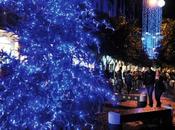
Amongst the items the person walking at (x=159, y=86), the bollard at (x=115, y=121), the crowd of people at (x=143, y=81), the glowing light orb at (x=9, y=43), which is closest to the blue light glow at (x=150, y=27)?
the crowd of people at (x=143, y=81)

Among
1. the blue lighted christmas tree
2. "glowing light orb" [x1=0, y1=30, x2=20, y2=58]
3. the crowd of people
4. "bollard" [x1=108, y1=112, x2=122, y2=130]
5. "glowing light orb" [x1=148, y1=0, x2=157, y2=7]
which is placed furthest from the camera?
"glowing light orb" [x1=148, y1=0, x2=157, y2=7]

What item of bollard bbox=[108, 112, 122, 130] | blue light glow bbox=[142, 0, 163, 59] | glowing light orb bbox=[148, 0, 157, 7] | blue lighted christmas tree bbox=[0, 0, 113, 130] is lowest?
bollard bbox=[108, 112, 122, 130]

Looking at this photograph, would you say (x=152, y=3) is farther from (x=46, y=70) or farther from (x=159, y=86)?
(x=46, y=70)

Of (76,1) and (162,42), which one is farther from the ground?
(162,42)

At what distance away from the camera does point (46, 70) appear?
969cm

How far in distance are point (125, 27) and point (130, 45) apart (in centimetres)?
348

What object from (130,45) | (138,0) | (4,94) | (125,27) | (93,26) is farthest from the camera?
(138,0)

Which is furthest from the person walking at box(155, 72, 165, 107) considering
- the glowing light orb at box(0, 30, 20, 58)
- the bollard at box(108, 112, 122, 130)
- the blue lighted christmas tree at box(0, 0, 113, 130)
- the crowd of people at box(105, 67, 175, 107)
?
the glowing light orb at box(0, 30, 20, 58)

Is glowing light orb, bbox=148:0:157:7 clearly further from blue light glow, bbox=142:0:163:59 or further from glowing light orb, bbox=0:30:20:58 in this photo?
glowing light orb, bbox=0:30:20:58

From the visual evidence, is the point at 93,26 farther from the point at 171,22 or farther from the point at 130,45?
the point at 171,22

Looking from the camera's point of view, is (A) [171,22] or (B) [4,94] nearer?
(B) [4,94]

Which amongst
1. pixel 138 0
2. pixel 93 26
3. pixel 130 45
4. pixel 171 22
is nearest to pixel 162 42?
pixel 171 22

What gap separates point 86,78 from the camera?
993 cm

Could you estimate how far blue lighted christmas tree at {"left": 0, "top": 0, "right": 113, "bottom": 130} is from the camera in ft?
31.5
